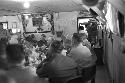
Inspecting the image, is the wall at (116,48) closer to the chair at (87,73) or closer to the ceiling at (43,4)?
the chair at (87,73)

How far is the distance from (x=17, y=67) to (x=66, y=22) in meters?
9.23

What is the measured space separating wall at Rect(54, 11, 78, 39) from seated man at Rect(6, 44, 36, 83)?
8.60 meters

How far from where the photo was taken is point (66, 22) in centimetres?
1317

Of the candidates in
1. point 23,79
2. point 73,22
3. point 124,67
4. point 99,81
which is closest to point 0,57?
point 23,79

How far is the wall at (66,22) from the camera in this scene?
13.1 meters

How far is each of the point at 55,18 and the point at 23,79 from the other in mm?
9893

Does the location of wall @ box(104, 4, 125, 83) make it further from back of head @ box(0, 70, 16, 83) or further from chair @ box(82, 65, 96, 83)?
back of head @ box(0, 70, 16, 83)

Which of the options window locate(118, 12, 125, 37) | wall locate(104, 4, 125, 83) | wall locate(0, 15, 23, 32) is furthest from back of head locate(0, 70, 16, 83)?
Answer: wall locate(0, 15, 23, 32)

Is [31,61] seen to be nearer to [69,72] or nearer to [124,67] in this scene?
[69,72]

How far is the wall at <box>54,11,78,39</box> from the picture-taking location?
43.0ft

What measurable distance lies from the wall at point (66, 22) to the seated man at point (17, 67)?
28.2 ft

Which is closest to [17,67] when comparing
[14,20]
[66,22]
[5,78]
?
[5,78]

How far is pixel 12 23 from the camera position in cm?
1320

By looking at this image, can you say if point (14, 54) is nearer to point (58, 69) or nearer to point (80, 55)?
point (58, 69)
